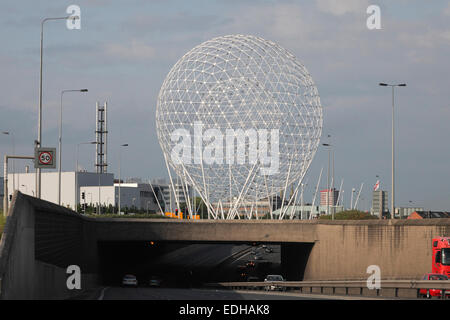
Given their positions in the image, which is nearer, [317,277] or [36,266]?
[36,266]

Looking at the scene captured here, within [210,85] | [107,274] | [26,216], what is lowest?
[107,274]

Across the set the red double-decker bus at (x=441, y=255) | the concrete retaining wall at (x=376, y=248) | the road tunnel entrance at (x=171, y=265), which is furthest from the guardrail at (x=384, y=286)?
the road tunnel entrance at (x=171, y=265)

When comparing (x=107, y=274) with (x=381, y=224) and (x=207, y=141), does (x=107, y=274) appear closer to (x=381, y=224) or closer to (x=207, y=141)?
(x=207, y=141)

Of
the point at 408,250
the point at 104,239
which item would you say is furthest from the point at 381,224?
the point at 104,239

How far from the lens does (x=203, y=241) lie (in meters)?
73.9

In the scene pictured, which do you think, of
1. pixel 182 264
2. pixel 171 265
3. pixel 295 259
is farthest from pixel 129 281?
pixel 182 264

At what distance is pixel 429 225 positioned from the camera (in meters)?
53.9

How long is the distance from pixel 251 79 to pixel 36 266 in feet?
207
